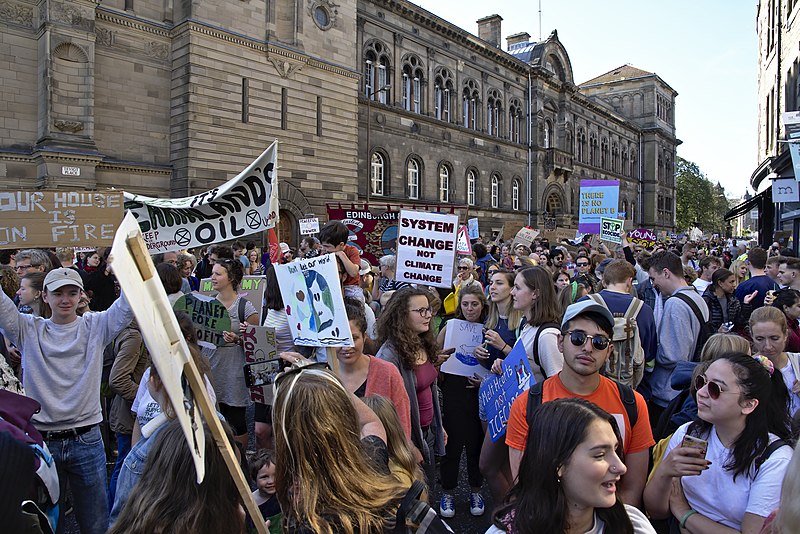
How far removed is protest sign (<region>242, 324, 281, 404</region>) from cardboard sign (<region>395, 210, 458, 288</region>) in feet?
7.53

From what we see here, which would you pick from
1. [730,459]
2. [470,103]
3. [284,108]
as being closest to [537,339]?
[730,459]

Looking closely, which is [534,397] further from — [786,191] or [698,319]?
[786,191]

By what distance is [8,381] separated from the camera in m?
2.88


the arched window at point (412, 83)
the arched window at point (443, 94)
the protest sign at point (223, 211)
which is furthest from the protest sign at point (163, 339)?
the arched window at point (443, 94)

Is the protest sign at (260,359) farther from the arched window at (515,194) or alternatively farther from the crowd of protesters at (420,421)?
the arched window at (515,194)

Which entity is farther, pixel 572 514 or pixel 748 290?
pixel 748 290

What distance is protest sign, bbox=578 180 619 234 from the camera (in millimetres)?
17108

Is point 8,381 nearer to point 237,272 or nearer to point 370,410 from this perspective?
point 370,410

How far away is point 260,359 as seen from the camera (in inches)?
188

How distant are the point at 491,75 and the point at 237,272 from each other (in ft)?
113

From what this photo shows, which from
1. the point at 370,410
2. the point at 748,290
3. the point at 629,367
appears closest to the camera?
the point at 370,410

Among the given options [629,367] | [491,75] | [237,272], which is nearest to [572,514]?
[629,367]

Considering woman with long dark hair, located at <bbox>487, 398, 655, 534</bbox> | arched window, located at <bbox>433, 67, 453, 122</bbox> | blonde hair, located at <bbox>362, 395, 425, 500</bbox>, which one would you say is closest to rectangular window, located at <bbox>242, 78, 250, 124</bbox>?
arched window, located at <bbox>433, 67, 453, 122</bbox>

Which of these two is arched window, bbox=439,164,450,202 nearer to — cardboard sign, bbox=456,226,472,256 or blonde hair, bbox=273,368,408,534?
cardboard sign, bbox=456,226,472,256
